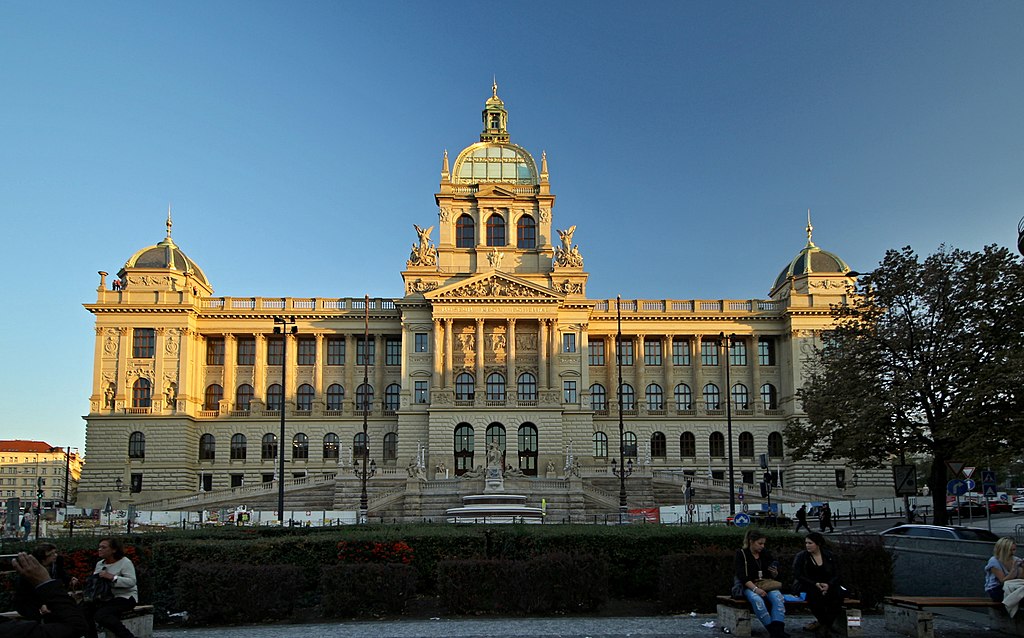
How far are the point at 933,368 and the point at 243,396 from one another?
5651cm

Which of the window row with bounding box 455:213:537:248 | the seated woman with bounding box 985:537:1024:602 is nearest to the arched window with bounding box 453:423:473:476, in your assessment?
the window row with bounding box 455:213:537:248

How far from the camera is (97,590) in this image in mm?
13805

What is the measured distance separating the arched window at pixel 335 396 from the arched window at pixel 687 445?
1095 inches

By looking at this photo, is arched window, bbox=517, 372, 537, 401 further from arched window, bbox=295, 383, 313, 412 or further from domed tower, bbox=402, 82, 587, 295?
arched window, bbox=295, 383, 313, 412

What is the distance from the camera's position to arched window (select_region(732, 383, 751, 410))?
78.2 meters

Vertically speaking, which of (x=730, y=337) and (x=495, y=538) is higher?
(x=730, y=337)

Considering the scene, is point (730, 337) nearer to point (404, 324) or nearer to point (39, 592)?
point (404, 324)

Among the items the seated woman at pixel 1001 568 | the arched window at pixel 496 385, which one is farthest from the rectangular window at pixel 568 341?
the seated woman at pixel 1001 568

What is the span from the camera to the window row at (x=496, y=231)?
76.6 meters

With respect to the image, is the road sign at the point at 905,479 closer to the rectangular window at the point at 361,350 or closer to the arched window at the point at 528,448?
the arched window at the point at 528,448

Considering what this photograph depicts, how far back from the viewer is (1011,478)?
125688 millimetres

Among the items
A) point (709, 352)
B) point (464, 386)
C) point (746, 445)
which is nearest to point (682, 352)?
point (709, 352)

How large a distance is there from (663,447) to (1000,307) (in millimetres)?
45079

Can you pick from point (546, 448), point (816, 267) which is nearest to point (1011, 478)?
point (816, 267)
